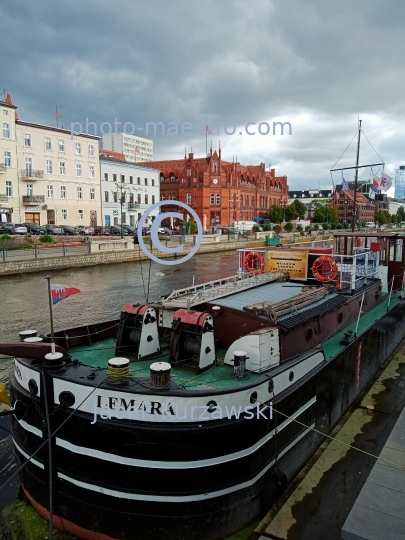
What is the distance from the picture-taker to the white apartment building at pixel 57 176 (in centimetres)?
5459

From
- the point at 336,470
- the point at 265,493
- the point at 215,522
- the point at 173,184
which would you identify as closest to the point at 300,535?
the point at 265,493

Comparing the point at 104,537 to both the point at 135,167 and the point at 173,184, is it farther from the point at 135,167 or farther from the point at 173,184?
the point at 173,184

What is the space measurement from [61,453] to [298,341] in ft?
16.0

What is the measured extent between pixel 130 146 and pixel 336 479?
180160mm

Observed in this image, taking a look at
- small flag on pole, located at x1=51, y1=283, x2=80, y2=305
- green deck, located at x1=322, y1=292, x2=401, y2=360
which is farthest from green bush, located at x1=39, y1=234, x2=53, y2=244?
small flag on pole, located at x1=51, y1=283, x2=80, y2=305

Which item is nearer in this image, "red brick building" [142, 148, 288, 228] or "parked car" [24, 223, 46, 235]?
"parked car" [24, 223, 46, 235]

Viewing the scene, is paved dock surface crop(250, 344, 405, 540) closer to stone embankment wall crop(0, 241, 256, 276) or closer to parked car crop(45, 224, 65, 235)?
stone embankment wall crop(0, 241, 256, 276)

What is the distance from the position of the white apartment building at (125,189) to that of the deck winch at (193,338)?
5547 cm

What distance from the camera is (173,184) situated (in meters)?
87.2

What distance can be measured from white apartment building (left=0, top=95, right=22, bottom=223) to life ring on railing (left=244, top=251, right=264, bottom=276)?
4671 centimetres

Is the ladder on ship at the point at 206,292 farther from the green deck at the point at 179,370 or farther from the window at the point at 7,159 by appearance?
the window at the point at 7,159

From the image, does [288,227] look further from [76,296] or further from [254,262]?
[254,262]

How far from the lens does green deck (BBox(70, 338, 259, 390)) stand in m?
7.10

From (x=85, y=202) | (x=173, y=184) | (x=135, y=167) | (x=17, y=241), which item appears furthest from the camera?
(x=173, y=184)
